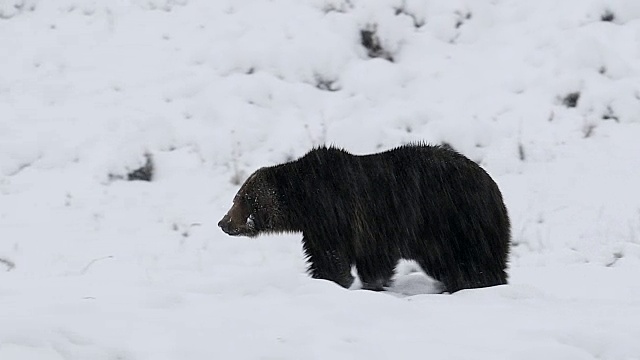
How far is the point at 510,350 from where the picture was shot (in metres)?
3.15

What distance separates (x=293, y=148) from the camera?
28.0 ft

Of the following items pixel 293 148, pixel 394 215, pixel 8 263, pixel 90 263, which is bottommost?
pixel 8 263

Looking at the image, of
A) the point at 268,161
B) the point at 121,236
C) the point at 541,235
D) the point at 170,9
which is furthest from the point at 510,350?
the point at 170,9

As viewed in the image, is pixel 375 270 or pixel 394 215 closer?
pixel 394 215

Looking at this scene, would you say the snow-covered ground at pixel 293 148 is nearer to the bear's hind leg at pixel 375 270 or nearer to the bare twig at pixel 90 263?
the bare twig at pixel 90 263

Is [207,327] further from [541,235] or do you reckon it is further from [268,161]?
[268,161]

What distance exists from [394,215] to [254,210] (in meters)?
1.09

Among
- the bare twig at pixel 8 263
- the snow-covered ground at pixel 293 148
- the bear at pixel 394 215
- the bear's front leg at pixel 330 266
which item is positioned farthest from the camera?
the bare twig at pixel 8 263

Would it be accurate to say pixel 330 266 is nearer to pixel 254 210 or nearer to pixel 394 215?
pixel 394 215

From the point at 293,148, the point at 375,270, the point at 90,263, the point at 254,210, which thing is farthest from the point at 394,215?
the point at 293,148

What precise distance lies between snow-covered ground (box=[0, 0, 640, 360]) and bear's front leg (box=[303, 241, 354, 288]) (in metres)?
0.44

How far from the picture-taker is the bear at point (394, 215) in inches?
196

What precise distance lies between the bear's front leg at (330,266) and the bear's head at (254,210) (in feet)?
1.60

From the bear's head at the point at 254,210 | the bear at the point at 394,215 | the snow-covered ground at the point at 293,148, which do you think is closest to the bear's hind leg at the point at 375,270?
the bear at the point at 394,215
